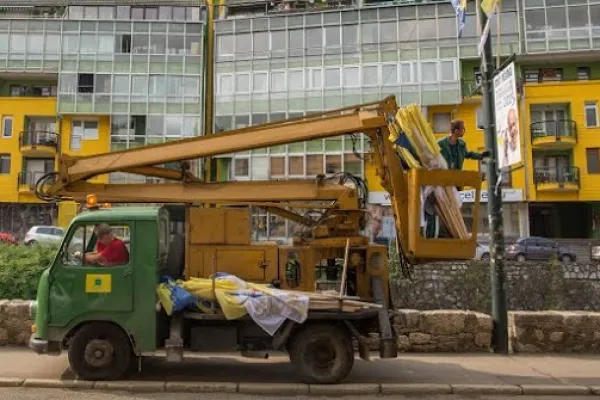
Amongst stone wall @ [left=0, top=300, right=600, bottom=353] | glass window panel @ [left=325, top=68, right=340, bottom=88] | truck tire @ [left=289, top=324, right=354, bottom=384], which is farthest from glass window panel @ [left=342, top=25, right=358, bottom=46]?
truck tire @ [left=289, top=324, right=354, bottom=384]

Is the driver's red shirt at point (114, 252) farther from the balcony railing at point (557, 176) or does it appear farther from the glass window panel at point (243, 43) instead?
the balcony railing at point (557, 176)

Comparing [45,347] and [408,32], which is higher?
[408,32]

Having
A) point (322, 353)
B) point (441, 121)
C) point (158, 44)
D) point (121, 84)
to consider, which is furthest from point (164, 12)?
point (322, 353)

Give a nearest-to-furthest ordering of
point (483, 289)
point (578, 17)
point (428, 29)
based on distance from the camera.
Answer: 1. point (483, 289)
2. point (578, 17)
3. point (428, 29)

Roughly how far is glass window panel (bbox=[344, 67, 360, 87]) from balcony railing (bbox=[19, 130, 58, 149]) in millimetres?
20703

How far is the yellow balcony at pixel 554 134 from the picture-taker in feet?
120

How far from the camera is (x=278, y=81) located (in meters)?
37.7

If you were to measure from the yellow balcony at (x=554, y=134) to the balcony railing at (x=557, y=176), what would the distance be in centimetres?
157

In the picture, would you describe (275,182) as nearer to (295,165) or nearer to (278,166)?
(295,165)

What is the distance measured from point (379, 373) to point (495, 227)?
136 inches

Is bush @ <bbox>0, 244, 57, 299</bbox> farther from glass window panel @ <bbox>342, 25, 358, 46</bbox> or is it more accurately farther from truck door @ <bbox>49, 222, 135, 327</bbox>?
glass window panel @ <bbox>342, 25, 358, 46</bbox>

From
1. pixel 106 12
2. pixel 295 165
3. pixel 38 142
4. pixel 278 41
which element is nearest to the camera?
pixel 295 165

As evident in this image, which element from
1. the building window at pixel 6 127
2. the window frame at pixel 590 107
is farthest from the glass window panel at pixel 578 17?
the building window at pixel 6 127

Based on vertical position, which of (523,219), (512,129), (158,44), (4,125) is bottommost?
(512,129)
